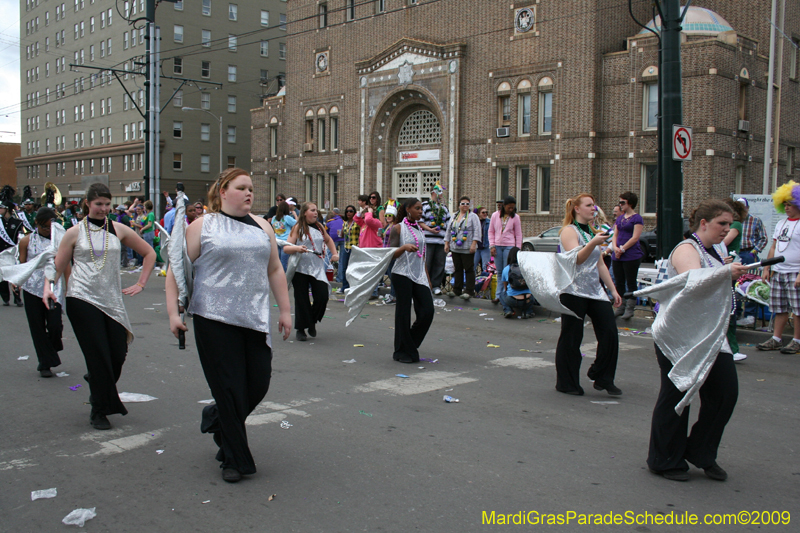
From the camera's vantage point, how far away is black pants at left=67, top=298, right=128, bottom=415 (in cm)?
542

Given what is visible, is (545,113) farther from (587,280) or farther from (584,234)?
(587,280)

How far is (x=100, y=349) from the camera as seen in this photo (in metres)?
5.44

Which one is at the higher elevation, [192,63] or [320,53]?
[192,63]

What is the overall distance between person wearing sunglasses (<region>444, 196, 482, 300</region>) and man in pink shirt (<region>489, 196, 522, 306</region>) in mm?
348

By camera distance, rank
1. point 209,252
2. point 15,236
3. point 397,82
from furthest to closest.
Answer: point 397,82 < point 15,236 < point 209,252

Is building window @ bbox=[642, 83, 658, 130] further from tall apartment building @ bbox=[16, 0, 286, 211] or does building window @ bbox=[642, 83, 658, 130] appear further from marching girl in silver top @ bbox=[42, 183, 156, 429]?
tall apartment building @ bbox=[16, 0, 286, 211]

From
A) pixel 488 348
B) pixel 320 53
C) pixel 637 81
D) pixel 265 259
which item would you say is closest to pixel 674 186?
pixel 488 348

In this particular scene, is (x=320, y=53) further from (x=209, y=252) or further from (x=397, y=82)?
(x=209, y=252)

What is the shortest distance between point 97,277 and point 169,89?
59.6m

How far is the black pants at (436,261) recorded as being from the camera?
46.3 feet

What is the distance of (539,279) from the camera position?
6.76 m

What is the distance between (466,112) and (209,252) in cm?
2939

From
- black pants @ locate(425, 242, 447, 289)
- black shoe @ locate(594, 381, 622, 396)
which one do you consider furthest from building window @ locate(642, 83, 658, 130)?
black shoe @ locate(594, 381, 622, 396)

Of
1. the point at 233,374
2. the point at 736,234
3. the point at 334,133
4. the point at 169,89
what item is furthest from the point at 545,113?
the point at 169,89
